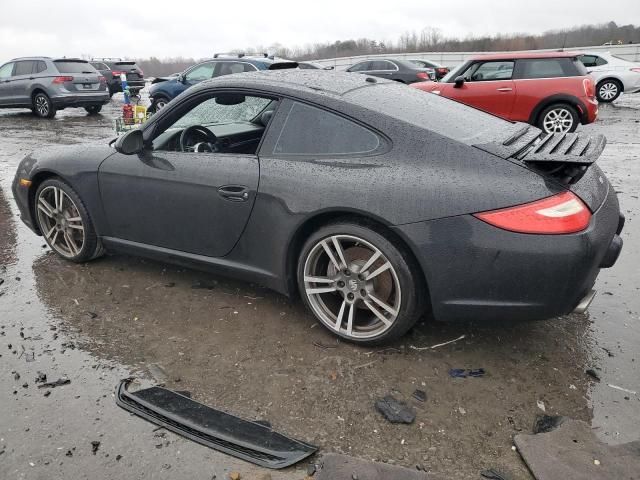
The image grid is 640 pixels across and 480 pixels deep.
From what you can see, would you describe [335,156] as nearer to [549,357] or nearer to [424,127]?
[424,127]

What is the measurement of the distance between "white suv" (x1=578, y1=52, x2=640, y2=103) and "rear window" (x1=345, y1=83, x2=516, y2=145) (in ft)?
49.7

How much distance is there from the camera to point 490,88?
391 inches

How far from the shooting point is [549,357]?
298cm

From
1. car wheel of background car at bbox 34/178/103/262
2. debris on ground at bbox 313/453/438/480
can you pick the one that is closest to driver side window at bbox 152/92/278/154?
car wheel of background car at bbox 34/178/103/262

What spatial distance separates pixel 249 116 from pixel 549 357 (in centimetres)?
267

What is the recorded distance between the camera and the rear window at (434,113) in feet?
9.59

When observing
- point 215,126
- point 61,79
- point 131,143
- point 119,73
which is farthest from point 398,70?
point 131,143

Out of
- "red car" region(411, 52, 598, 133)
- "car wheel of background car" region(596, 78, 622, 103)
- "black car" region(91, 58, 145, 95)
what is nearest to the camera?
"red car" region(411, 52, 598, 133)

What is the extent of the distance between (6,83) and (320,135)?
1582 centimetres

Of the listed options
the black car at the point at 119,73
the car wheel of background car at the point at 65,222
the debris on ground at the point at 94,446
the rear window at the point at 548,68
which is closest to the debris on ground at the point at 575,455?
the debris on ground at the point at 94,446

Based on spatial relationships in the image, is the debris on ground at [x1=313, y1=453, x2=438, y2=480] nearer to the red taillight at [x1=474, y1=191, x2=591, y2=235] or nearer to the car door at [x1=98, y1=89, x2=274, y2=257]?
the red taillight at [x1=474, y1=191, x2=591, y2=235]

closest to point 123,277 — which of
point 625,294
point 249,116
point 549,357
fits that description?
point 249,116

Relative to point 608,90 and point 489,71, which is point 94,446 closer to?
point 489,71

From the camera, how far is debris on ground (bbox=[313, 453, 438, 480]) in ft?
7.07
